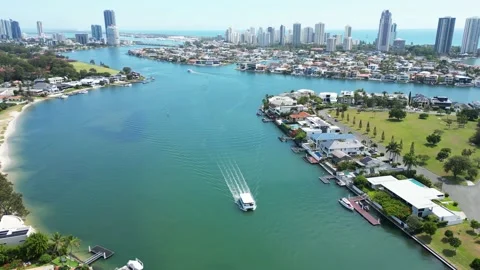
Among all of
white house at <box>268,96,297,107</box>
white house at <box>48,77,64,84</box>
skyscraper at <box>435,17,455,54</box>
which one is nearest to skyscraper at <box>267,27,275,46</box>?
skyscraper at <box>435,17,455,54</box>

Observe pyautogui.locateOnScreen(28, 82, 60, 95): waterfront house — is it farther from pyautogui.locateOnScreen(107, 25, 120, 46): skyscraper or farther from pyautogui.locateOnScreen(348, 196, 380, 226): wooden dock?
pyautogui.locateOnScreen(107, 25, 120, 46): skyscraper

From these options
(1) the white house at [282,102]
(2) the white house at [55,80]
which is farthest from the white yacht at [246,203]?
(2) the white house at [55,80]

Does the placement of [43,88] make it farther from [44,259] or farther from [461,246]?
[461,246]

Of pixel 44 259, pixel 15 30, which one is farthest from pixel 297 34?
pixel 44 259

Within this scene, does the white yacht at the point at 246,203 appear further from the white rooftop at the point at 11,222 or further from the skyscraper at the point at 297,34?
the skyscraper at the point at 297,34

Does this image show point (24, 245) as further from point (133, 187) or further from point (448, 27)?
point (448, 27)

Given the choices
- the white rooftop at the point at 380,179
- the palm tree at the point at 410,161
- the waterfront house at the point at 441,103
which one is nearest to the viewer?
the white rooftop at the point at 380,179

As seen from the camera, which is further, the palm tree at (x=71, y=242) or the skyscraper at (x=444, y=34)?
the skyscraper at (x=444, y=34)
